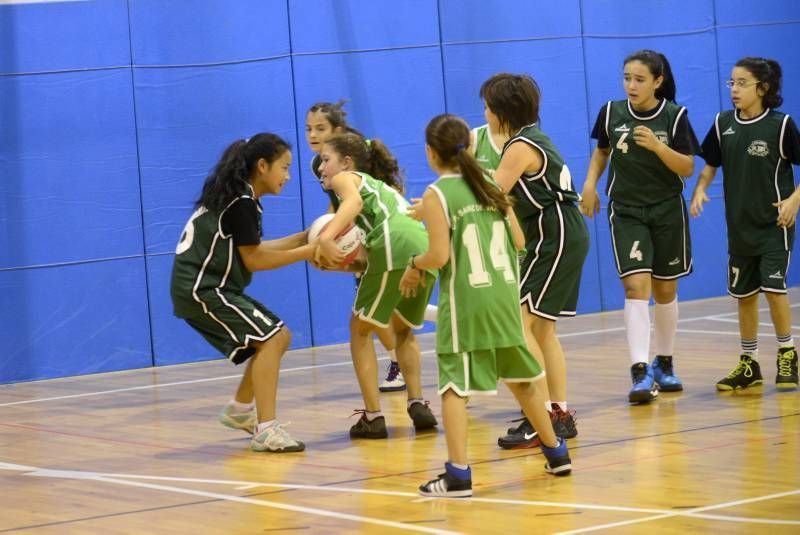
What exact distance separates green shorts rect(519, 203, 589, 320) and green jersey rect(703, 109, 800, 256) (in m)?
1.41

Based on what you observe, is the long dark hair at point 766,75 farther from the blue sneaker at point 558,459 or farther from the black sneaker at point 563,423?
the blue sneaker at point 558,459

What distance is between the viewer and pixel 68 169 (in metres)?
9.69

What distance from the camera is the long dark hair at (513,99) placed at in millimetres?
5926

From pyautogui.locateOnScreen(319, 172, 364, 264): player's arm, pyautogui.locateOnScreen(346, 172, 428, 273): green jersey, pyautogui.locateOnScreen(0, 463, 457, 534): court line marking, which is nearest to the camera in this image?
pyautogui.locateOnScreen(0, 463, 457, 534): court line marking

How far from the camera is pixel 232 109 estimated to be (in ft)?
33.5

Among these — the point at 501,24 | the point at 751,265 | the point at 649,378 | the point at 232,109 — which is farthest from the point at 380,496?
the point at 501,24

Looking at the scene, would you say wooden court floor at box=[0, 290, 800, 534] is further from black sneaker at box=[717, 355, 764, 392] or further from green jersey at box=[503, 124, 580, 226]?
green jersey at box=[503, 124, 580, 226]

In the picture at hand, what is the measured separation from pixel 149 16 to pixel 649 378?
4861 mm

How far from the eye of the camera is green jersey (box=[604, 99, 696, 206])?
6.99 metres

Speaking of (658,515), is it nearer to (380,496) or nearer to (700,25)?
(380,496)

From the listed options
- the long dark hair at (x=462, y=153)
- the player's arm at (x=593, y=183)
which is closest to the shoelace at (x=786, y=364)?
the player's arm at (x=593, y=183)

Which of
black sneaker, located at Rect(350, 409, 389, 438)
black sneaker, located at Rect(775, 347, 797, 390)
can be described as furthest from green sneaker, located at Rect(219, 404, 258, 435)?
black sneaker, located at Rect(775, 347, 797, 390)

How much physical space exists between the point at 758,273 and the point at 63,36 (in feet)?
16.8

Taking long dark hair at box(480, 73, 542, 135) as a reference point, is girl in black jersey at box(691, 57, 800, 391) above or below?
below
